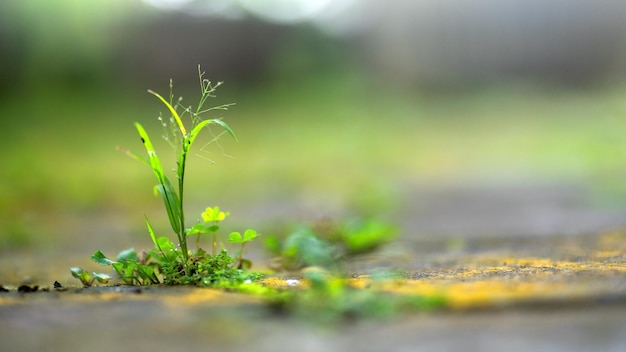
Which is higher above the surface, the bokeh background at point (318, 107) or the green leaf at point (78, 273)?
the bokeh background at point (318, 107)

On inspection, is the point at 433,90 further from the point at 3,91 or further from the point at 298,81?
the point at 3,91

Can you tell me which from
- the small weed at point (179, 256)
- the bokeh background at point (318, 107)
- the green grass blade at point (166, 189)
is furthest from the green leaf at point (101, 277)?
the bokeh background at point (318, 107)

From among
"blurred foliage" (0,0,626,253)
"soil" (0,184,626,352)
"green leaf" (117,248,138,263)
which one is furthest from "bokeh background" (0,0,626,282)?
"soil" (0,184,626,352)

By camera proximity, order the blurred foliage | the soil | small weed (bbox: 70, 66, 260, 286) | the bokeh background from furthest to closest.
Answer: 1. the blurred foliage
2. the bokeh background
3. small weed (bbox: 70, 66, 260, 286)
4. the soil

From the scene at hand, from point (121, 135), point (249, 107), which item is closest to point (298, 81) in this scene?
point (249, 107)

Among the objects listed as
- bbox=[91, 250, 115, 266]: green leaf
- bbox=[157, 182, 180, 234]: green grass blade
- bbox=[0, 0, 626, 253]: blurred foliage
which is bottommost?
bbox=[91, 250, 115, 266]: green leaf

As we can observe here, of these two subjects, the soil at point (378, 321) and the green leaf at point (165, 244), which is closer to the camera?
the soil at point (378, 321)

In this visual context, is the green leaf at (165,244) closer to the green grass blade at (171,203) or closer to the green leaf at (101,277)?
the green grass blade at (171,203)

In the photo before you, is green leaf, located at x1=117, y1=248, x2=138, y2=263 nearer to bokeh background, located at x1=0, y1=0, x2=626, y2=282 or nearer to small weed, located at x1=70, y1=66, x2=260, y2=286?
small weed, located at x1=70, y1=66, x2=260, y2=286
